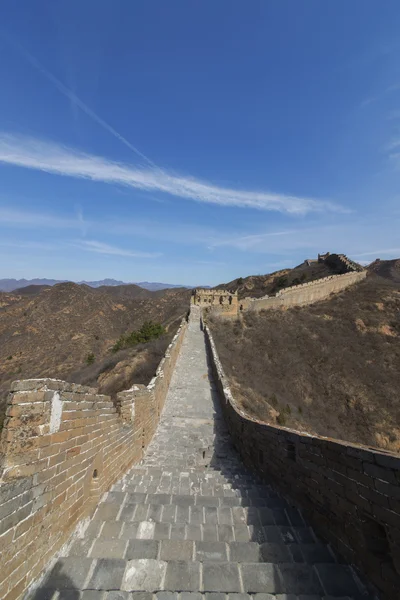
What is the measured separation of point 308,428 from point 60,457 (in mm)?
15349

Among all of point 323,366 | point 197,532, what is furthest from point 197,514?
point 323,366

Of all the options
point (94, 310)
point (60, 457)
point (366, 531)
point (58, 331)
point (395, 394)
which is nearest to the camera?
point (366, 531)

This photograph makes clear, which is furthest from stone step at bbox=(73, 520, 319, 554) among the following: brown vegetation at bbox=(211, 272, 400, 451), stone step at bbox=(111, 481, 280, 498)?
brown vegetation at bbox=(211, 272, 400, 451)

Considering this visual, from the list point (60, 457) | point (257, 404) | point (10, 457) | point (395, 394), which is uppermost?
point (10, 457)

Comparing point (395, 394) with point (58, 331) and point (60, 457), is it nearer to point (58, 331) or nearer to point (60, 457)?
point (60, 457)

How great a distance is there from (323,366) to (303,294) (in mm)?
16373

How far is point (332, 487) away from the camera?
11.1 ft

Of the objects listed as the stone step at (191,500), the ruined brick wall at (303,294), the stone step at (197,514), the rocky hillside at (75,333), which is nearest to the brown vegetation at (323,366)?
the ruined brick wall at (303,294)

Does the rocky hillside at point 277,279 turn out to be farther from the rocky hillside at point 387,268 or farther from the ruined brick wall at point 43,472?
the ruined brick wall at point 43,472

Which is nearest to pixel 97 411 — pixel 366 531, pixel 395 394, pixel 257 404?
pixel 366 531

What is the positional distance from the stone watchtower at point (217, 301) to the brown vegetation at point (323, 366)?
6.00ft

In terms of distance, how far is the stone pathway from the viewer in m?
2.50

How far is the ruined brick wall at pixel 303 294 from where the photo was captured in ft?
119

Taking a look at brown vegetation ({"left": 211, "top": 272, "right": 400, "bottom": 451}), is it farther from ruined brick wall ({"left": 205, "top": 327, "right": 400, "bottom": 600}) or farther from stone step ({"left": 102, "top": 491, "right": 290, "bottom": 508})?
ruined brick wall ({"left": 205, "top": 327, "right": 400, "bottom": 600})
